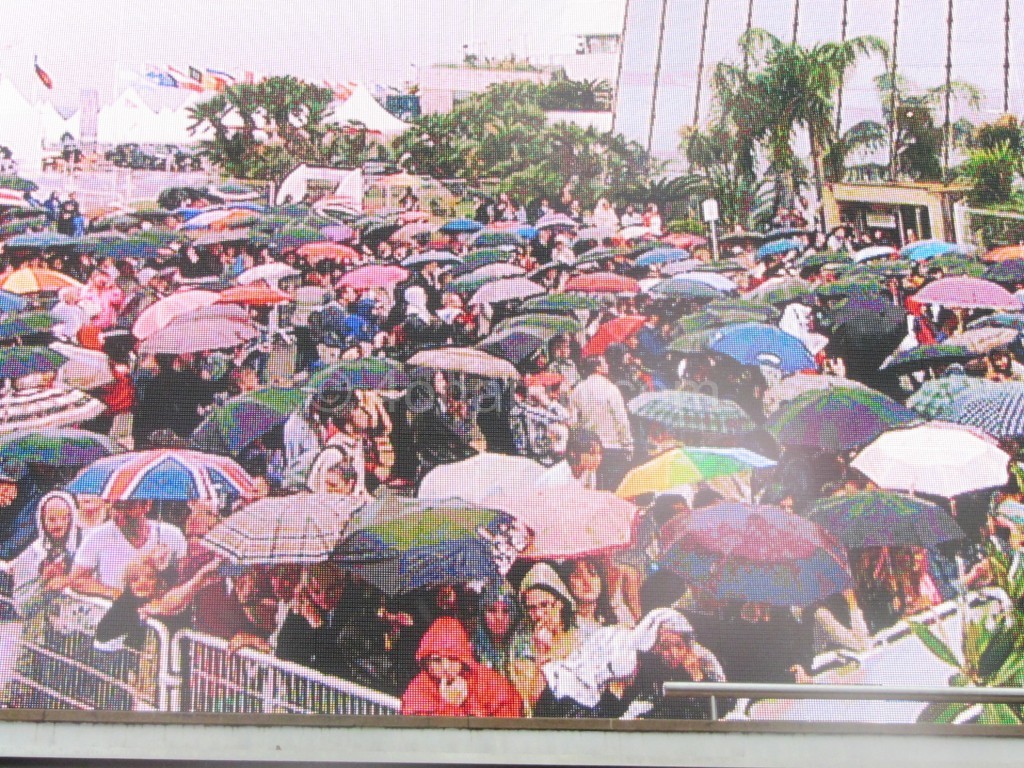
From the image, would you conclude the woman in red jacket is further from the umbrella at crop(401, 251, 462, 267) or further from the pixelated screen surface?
the umbrella at crop(401, 251, 462, 267)

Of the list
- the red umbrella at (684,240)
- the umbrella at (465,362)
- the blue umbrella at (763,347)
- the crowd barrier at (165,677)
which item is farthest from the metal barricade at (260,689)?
the red umbrella at (684,240)

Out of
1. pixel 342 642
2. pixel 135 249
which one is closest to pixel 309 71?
pixel 135 249

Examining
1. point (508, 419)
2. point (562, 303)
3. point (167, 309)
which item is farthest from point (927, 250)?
point (167, 309)

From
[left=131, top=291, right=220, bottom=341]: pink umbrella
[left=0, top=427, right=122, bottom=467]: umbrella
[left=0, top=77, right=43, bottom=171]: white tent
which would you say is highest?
[left=0, top=77, right=43, bottom=171]: white tent

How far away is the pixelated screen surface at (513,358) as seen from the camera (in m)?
4.75

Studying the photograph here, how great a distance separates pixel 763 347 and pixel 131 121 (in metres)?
4.15

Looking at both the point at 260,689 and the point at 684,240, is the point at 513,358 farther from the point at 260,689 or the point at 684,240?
the point at 260,689

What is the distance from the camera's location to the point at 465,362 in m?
5.69

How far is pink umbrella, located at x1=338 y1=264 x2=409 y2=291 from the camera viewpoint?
6309mm

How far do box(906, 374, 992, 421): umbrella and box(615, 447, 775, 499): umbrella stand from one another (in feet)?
2.99

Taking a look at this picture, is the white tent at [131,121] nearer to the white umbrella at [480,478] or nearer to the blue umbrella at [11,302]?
the blue umbrella at [11,302]

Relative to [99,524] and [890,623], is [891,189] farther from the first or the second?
[99,524]

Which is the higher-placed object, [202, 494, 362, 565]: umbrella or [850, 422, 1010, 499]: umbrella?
[850, 422, 1010, 499]: umbrella

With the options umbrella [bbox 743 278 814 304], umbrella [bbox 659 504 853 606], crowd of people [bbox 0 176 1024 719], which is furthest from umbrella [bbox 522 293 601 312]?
umbrella [bbox 659 504 853 606]
